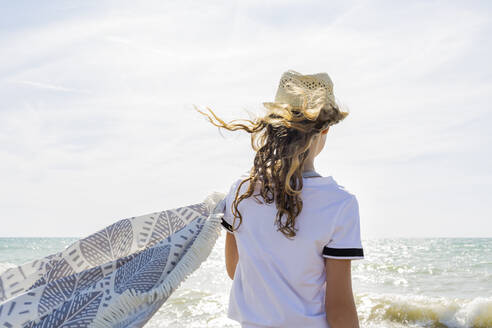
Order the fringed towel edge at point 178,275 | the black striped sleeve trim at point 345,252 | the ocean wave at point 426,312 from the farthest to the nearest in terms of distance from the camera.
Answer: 1. the ocean wave at point 426,312
2. the fringed towel edge at point 178,275
3. the black striped sleeve trim at point 345,252

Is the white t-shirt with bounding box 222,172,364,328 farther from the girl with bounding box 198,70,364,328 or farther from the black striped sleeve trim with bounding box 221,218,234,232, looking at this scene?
the black striped sleeve trim with bounding box 221,218,234,232

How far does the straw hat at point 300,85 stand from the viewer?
1723 mm

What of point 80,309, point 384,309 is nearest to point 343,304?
→ point 80,309

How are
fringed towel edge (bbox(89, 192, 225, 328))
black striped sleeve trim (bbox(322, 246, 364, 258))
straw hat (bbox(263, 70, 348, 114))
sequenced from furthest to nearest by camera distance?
fringed towel edge (bbox(89, 192, 225, 328)), straw hat (bbox(263, 70, 348, 114)), black striped sleeve trim (bbox(322, 246, 364, 258))

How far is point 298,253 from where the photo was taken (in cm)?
161

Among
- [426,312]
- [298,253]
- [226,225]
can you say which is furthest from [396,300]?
[298,253]

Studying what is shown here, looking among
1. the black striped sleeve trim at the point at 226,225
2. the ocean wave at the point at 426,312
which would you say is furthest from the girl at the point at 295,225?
the ocean wave at the point at 426,312

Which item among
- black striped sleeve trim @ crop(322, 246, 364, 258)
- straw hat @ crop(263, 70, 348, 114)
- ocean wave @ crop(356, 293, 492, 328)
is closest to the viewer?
black striped sleeve trim @ crop(322, 246, 364, 258)

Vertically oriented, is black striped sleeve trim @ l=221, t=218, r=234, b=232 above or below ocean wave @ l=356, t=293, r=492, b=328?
above

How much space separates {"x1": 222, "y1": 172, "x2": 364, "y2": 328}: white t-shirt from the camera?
5.16ft

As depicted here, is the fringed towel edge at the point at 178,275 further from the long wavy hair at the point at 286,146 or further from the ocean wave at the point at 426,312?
the ocean wave at the point at 426,312

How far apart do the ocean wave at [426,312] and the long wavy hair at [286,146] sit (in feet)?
19.4

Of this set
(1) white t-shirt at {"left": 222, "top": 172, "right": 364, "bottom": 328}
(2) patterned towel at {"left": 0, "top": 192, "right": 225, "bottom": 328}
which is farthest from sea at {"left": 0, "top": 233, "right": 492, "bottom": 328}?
(1) white t-shirt at {"left": 222, "top": 172, "right": 364, "bottom": 328}

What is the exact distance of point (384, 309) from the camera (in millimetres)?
7699
